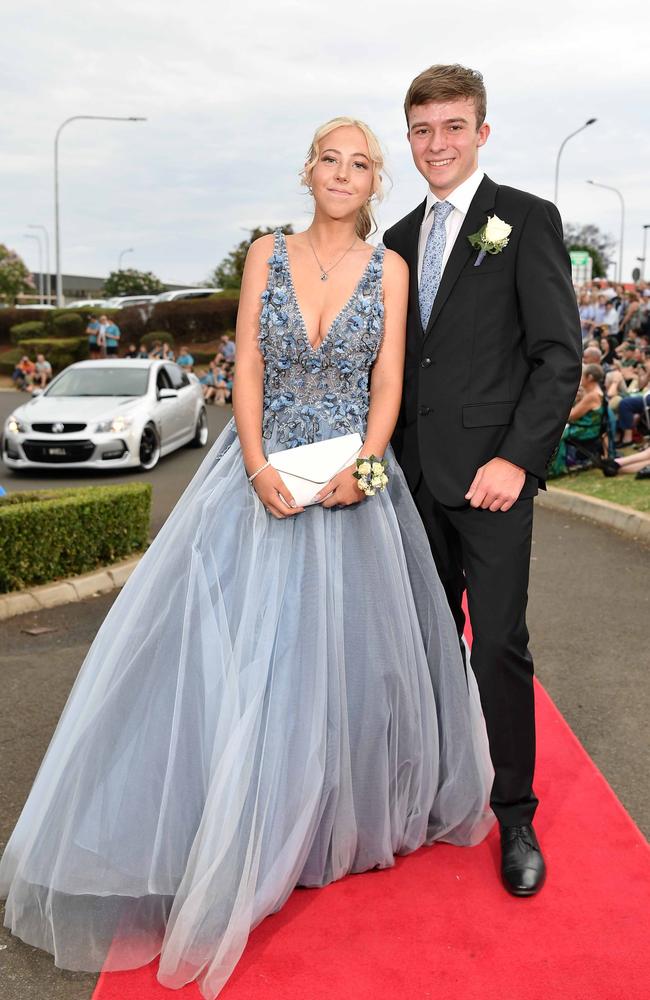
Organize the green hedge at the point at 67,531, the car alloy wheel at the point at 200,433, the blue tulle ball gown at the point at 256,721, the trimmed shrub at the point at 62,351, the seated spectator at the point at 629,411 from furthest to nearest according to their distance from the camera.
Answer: the trimmed shrub at the point at 62,351 < the car alloy wheel at the point at 200,433 < the seated spectator at the point at 629,411 < the green hedge at the point at 67,531 < the blue tulle ball gown at the point at 256,721

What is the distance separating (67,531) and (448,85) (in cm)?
475

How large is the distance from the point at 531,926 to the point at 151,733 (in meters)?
1.26

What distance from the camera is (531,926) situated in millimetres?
2957

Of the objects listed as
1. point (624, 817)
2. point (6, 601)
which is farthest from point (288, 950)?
point (6, 601)

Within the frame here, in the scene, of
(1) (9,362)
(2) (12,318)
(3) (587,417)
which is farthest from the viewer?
(2) (12,318)

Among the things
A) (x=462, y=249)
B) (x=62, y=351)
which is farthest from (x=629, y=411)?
(x=62, y=351)

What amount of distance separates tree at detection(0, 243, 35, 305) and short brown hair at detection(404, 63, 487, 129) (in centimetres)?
7554

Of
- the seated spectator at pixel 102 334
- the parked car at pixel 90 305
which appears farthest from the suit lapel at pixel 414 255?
the parked car at pixel 90 305

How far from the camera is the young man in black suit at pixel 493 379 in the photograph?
302 cm

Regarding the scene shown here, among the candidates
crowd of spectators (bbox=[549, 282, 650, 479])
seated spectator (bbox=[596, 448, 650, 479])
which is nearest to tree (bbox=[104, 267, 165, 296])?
crowd of spectators (bbox=[549, 282, 650, 479])

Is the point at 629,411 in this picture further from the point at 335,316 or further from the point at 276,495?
the point at 276,495

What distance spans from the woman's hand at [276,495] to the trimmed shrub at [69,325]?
A: 3570 cm

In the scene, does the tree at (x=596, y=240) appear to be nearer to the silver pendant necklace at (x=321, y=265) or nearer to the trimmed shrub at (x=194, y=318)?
the trimmed shrub at (x=194, y=318)

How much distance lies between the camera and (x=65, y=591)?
6816 mm
